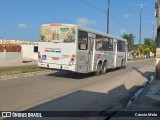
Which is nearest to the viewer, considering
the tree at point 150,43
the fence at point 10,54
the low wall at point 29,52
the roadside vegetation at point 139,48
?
the fence at point 10,54

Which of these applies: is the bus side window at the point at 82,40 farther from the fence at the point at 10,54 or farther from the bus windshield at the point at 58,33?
the fence at the point at 10,54

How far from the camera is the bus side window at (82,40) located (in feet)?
60.7

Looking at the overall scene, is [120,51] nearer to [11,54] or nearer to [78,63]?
[78,63]

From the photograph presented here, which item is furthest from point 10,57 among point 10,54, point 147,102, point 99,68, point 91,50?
point 147,102

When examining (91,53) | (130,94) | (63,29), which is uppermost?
(63,29)

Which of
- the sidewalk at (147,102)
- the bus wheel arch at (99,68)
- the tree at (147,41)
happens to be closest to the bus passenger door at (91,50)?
the bus wheel arch at (99,68)

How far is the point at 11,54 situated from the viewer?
136 ft

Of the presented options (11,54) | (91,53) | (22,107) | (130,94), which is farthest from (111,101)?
(11,54)

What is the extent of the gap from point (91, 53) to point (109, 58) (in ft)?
15.9

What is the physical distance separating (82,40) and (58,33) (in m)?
1.42

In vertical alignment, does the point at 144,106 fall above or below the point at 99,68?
below

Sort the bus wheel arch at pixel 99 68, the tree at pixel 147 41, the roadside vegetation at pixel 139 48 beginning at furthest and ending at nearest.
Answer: the tree at pixel 147 41 → the roadside vegetation at pixel 139 48 → the bus wheel arch at pixel 99 68

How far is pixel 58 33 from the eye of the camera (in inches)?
738

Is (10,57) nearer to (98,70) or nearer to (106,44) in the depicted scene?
(106,44)
